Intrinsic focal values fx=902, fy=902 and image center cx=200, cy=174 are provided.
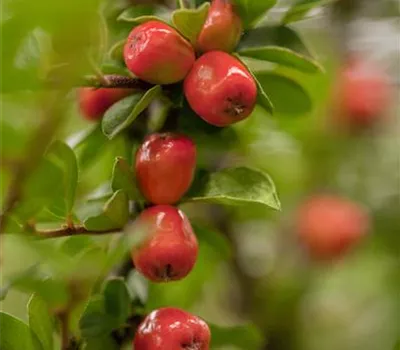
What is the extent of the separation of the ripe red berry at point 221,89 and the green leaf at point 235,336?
18 cm

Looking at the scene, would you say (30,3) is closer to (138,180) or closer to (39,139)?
(39,139)

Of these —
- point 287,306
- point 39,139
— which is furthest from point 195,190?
point 287,306

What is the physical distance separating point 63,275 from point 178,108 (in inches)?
4.8

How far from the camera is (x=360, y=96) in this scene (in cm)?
108

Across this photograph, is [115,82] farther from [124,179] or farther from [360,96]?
[360,96]

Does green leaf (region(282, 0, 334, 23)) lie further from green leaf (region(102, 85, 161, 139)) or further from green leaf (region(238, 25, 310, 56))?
green leaf (region(102, 85, 161, 139))

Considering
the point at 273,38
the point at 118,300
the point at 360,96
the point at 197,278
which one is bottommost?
the point at 360,96

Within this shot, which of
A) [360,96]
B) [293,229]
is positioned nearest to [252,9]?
[360,96]

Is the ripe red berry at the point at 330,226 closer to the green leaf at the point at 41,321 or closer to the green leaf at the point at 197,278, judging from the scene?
the green leaf at the point at 197,278

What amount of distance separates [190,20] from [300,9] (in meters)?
0.09


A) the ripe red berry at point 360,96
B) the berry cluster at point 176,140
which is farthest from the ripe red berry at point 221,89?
the ripe red berry at point 360,96

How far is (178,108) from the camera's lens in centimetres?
55

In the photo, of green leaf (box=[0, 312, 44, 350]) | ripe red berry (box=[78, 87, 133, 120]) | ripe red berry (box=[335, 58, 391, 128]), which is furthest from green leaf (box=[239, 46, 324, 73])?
ripe red berry (box=[335, 58, 391, 128])

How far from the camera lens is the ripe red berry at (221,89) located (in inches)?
19.1
